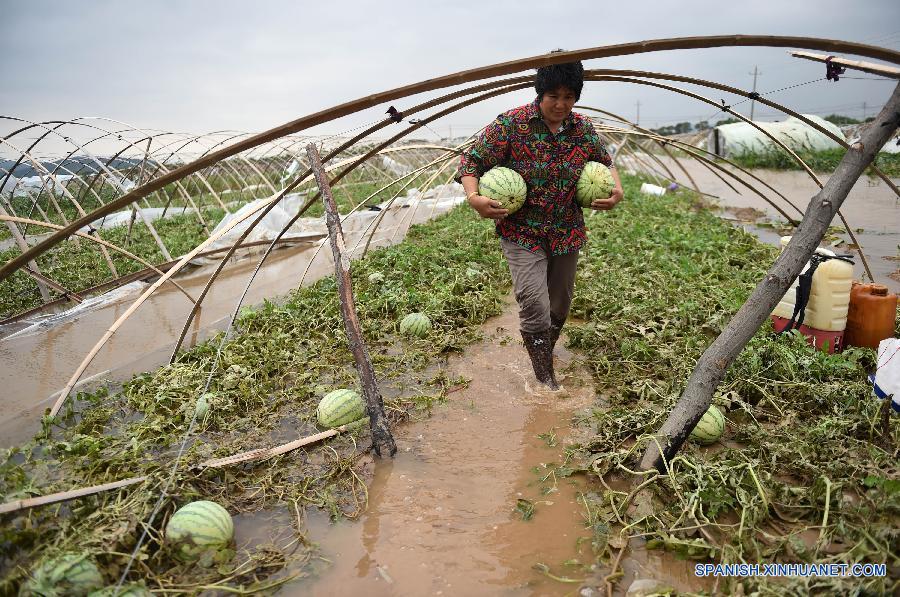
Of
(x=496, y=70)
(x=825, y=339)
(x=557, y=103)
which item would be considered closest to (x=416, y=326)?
(x=557, y=103)

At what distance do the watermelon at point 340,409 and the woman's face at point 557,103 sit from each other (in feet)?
7.67

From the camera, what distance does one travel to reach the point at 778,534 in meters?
2.41

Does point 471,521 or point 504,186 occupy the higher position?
point 504,186

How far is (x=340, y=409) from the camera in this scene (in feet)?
11.6

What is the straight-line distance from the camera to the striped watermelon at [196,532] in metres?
2.43

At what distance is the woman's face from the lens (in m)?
3.27

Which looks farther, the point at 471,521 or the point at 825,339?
the point at 825,339

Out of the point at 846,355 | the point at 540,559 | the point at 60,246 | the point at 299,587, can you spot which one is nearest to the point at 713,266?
the point at 846,355

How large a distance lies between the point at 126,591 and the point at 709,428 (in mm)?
3063

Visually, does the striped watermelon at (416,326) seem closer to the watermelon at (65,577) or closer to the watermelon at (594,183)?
the watermelon at (594,183)

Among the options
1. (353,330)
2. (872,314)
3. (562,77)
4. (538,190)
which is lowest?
(872,314)

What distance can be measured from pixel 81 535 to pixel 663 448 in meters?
2.85

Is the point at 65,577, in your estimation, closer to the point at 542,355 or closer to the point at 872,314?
the point at 542,355

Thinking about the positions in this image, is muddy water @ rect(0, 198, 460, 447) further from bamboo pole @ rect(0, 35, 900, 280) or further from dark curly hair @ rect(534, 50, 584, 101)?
dark curly hair @ rect(534, 50, 584, 101)
